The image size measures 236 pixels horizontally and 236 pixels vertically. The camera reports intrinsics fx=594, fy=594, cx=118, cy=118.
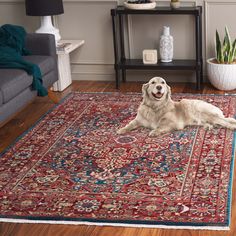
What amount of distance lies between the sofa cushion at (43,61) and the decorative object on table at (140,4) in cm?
79

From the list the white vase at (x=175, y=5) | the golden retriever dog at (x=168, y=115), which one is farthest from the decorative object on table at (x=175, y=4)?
the golden retriever dog at (x=168, y=115)

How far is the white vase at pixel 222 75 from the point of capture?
482cm

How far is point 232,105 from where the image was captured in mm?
4520

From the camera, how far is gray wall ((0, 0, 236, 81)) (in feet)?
16.5

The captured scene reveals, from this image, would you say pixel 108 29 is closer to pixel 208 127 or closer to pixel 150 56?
pixel 150 56

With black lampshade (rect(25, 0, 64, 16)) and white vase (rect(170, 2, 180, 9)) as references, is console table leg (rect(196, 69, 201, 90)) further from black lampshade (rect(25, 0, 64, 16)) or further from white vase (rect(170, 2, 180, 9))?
black lampshade (rect(25, 0, 64, 16))

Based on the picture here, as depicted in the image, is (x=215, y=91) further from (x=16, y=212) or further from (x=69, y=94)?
(x=16, y=212)

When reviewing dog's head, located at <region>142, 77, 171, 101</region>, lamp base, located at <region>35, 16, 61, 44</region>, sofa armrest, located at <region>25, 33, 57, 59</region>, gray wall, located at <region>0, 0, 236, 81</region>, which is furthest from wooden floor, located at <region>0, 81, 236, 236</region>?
dog's head, located at <region>142, 77, 171, 101</region>

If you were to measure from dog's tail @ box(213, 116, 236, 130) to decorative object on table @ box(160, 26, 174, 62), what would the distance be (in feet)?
3.88

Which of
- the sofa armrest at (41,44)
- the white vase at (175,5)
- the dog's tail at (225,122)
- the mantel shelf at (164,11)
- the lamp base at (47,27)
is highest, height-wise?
the white vase at (175,5)

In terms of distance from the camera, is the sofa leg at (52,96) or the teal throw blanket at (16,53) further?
the sofa leg at (52,96)

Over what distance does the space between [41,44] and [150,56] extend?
0.93 m

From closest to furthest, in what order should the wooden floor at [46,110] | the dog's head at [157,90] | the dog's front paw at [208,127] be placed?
the wooden floor at [46,110], the dog's head at [157,90], the dog's front paw at [208,127]

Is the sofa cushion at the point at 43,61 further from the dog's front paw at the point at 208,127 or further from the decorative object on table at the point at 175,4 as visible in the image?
the dog's front paw at the point at 208,127
